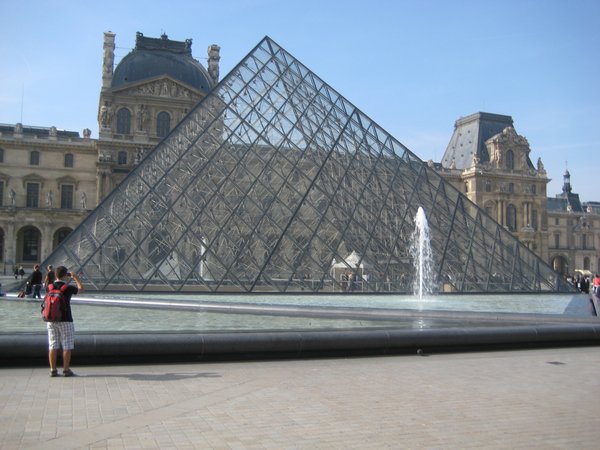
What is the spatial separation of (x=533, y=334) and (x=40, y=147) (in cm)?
4476

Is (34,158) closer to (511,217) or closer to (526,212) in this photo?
(511,217)

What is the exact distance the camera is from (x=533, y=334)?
8719 mm

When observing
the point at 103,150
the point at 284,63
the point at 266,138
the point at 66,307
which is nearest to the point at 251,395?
the point at 66,307

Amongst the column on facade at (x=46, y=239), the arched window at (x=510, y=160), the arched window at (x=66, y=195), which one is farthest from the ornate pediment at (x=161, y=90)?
the arched window at (x=510, y=160)

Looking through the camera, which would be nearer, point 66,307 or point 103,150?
point 66,307

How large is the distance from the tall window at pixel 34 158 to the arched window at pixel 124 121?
6030 millimetres

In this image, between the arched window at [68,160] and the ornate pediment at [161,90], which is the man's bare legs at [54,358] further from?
the arched window at [68,160]

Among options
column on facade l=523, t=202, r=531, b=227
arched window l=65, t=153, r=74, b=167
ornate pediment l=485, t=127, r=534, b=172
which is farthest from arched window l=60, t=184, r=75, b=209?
column on facade l=523, t=202, r=531, b=227

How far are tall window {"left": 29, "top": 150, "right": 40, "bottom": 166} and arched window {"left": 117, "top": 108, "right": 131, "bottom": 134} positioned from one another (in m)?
6.03

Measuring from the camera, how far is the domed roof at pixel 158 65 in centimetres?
4984

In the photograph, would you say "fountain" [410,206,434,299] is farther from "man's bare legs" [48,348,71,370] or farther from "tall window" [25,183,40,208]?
"tall window" [25,183,40,208]

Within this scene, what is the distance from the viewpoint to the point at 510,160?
6231 centimetres

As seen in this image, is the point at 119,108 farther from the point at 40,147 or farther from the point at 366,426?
the point at 366,426

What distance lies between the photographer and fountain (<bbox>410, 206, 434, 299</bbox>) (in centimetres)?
1853
